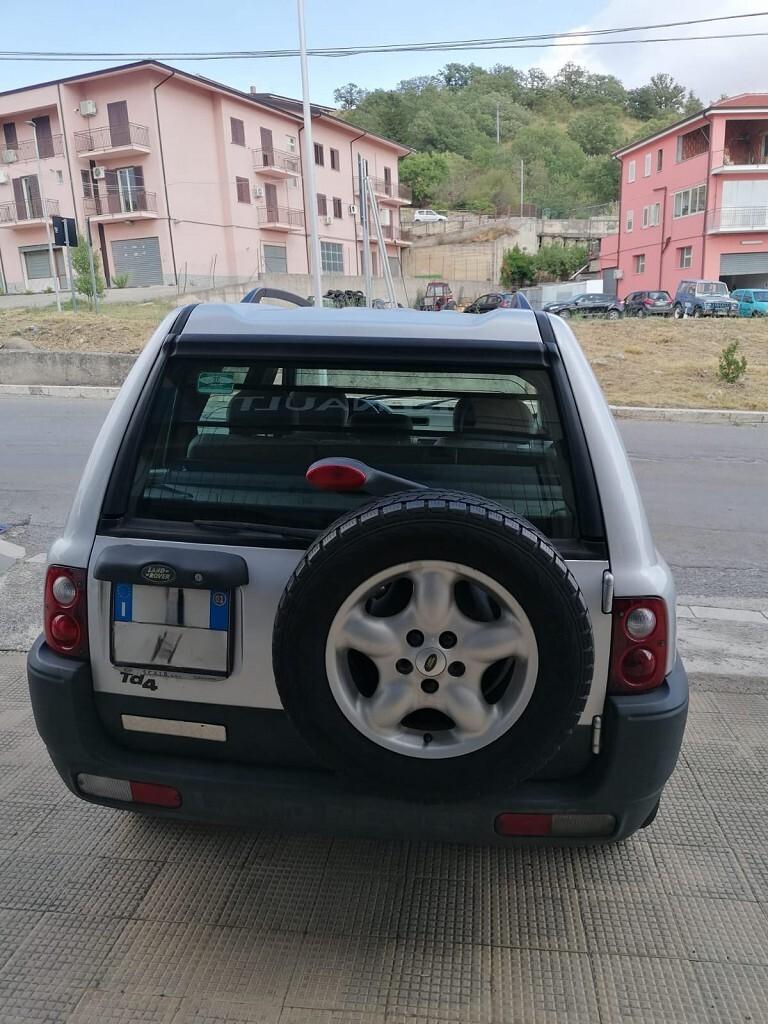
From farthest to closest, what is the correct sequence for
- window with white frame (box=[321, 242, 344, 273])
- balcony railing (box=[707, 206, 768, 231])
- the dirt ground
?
1. window with white frame (box=[321, 242, 344, 273])
2. balcony railing (box=[707, 206, 768, 231])
3. the dirt ground

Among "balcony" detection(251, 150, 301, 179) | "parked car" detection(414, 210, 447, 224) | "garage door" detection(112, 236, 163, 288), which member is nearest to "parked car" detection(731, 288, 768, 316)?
"balcony" detection(251, 150, 301, 179)

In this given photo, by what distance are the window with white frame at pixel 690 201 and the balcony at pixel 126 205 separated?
2957cm

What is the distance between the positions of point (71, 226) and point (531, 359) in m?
27.5

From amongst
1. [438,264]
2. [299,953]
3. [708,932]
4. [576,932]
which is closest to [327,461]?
[299,953]

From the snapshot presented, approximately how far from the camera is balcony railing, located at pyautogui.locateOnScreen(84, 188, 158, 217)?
3862 centimetres

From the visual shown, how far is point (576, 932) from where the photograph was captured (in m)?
2.43

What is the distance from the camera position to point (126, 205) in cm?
3878

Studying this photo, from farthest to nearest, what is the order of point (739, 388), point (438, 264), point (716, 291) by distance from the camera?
point (438, 264) < point (716, 291) < point (739, 388)

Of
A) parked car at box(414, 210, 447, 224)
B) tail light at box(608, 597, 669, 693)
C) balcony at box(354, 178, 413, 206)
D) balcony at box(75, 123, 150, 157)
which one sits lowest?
tail light at box(608, 597, 669, 693)

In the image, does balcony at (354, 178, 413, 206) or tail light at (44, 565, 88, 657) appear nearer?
tail light at (44, 565, 88, 657)

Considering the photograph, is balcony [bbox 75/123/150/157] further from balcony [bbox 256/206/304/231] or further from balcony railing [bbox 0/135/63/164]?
balcony [bbox 256/206/304/231]

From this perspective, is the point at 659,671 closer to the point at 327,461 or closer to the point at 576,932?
the point at 576,932

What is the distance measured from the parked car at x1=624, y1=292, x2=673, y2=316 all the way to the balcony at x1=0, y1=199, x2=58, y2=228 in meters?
29.2

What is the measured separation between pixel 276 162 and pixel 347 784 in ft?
153
